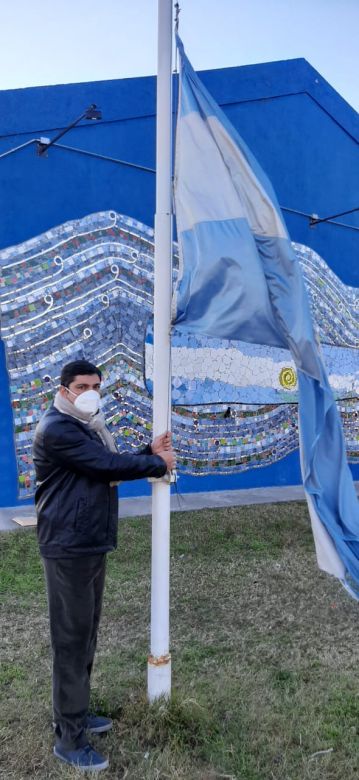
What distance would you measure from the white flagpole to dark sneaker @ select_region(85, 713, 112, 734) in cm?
24

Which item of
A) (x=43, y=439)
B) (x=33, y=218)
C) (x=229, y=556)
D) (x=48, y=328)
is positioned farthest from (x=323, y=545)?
(x=33, y=218)

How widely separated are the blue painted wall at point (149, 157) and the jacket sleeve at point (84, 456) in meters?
5.15

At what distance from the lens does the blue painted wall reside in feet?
26.9

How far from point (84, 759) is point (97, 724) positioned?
31cm

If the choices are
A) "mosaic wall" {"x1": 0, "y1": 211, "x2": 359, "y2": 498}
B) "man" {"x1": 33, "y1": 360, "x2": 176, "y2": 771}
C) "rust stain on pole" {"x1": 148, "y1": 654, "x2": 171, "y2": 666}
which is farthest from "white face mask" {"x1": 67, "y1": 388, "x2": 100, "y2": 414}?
"mosaic wall" {"x1": 0, "y1": 211, "x2": 359, "y2": 498}

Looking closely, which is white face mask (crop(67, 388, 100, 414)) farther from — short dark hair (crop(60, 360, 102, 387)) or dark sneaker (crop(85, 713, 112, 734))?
dark sneaker (crop(85, 713, 112, 734))

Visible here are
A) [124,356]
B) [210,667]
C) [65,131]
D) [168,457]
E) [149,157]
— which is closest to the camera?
[168,457]

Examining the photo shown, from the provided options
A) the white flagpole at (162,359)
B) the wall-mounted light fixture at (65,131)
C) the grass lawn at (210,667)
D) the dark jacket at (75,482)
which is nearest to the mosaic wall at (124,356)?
the wall-mounted light fixture at (65,131)

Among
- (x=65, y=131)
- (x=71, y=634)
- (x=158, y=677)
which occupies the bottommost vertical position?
(x=158, y=677)

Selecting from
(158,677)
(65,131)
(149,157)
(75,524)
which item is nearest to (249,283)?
(75,524)

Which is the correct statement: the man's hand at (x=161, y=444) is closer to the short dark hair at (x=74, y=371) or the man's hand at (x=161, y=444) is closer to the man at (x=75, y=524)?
the man at (x=75, y=524)

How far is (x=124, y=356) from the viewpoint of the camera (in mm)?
8883

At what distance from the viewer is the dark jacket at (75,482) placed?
10.2 ft

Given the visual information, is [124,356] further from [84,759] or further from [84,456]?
[84,759]
